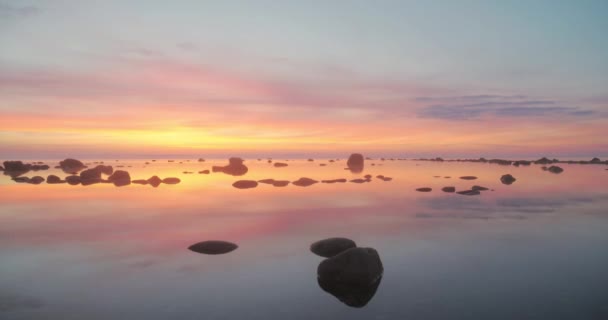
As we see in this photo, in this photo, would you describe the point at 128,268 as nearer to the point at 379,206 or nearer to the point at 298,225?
the point at 298,225

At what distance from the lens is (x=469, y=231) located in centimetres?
2027

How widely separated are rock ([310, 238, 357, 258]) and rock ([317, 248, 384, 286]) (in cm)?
256

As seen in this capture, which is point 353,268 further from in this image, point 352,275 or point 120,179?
point 120,179

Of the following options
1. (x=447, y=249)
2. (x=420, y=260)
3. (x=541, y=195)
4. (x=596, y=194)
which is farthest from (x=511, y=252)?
(x=596, y=194)

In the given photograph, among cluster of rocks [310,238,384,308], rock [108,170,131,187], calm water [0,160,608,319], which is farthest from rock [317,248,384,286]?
rock [108,170,131,187]

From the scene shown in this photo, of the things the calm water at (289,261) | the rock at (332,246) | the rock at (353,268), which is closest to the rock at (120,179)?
the calm water at (289,261)

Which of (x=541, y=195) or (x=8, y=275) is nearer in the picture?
(x=8, y=275)

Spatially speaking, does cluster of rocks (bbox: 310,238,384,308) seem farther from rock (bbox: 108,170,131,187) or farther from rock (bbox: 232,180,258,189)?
rock (bbox: 108,170,131,187)

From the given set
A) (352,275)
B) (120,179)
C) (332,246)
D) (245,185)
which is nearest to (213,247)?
(332,246)

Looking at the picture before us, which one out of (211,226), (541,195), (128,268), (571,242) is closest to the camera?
(128,268)

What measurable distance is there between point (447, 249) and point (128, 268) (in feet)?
45.4

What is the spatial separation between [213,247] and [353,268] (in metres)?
7.16

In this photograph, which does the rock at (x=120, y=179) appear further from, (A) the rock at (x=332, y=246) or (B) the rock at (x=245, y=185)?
(A) the rock at (x=332, y=246)

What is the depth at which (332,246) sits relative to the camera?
1488 cm
